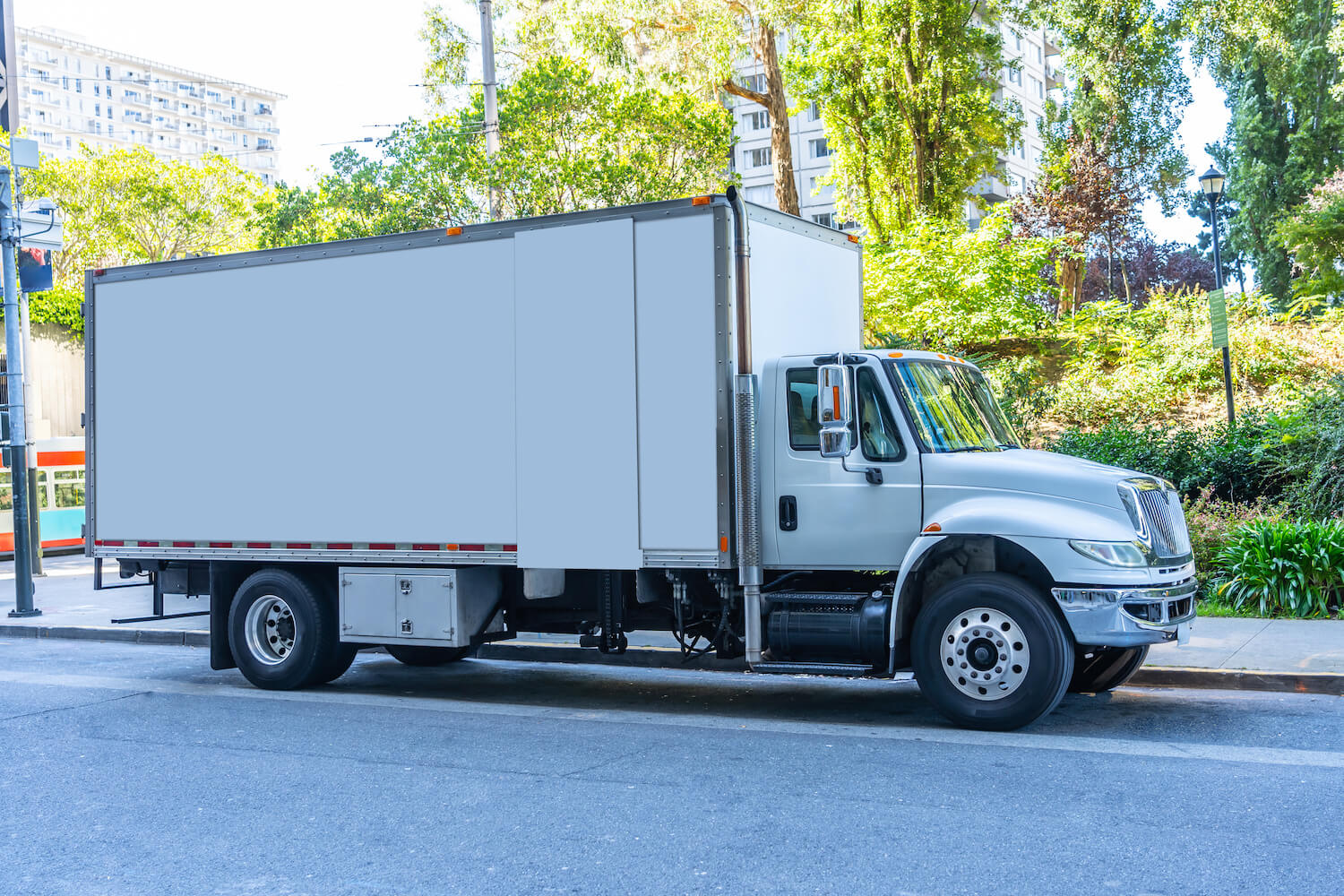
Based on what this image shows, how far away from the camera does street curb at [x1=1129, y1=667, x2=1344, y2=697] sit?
905cm

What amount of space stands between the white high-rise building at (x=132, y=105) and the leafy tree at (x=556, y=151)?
433ft

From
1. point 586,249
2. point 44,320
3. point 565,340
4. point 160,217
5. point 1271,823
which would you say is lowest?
point 1271,823

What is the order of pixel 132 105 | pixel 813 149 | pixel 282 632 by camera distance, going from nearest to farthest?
pixel 282 632 < pixel 813 149 < pixel 132 105

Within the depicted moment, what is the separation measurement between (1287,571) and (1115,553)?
18.2 ft

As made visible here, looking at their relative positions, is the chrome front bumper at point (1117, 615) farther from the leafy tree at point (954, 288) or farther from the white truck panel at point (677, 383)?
the leafy tree at point (954, 288)

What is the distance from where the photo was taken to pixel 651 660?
11.3m

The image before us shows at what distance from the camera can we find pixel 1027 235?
3428cm

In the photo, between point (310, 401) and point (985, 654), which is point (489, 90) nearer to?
point (310, 401)

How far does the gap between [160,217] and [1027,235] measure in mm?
28070

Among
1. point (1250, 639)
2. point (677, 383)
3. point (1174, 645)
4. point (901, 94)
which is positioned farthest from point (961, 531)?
point (901, 94)

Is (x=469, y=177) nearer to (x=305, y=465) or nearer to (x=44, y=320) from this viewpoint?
(x=305, y=465)

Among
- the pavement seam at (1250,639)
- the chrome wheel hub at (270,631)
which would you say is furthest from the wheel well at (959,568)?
the chrome wheel hub at (270,631)

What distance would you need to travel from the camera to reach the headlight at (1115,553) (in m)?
7.80

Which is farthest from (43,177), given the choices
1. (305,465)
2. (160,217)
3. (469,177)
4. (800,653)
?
(800,653)
